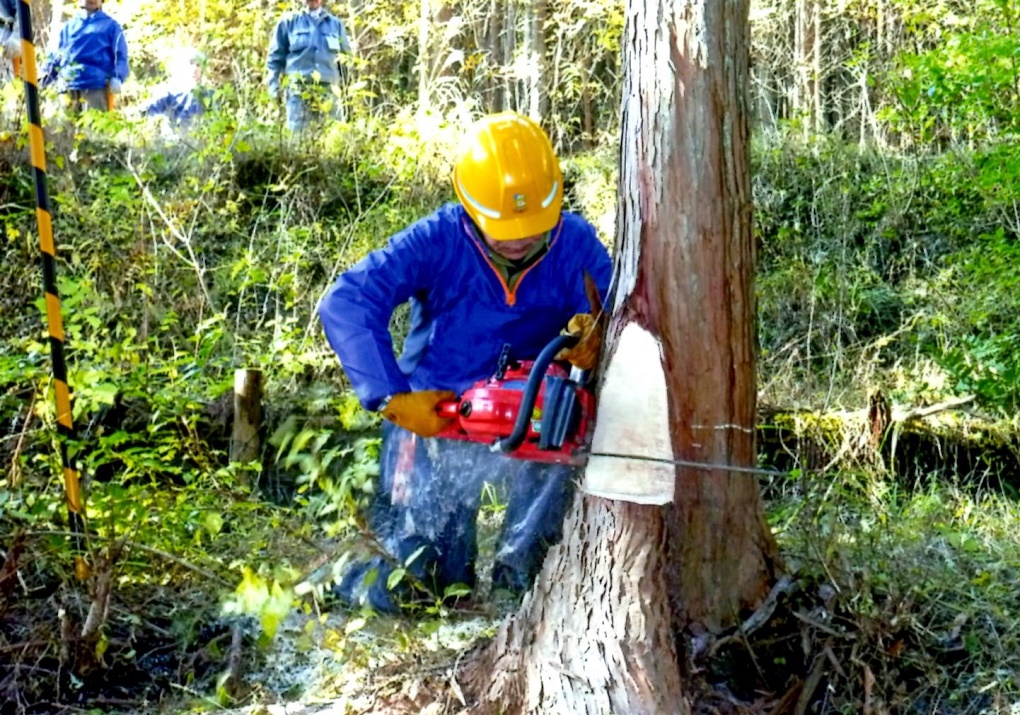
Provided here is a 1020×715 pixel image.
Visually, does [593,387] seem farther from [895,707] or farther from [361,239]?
[361,239]

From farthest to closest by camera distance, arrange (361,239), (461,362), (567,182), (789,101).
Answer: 1. (789,101)
2. (567,182)
3. (361,239)
4. (461,362)

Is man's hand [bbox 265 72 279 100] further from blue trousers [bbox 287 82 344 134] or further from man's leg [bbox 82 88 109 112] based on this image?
man's leg [bbox 82 88 109 112]

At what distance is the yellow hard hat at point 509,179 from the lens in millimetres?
3072

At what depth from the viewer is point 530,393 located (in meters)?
2.60

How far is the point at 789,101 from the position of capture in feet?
31.1

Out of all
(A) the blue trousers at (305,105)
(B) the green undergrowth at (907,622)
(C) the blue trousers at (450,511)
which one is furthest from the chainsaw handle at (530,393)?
(A) the blue trousers at (305,105)

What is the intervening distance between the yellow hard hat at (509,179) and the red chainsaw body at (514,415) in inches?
17.6

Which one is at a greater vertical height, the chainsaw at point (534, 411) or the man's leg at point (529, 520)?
Result: the chainsaw at point (534, 411)

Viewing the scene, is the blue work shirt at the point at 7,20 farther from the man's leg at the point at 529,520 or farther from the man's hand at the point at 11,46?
the man's leg at the point at 529,520

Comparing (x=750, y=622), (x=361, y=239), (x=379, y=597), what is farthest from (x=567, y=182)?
(x=750, y=622)

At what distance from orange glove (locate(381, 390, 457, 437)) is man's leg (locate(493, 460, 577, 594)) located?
Answer: 0.62m

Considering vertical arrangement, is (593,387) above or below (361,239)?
below

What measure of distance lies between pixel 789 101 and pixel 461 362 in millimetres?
7130

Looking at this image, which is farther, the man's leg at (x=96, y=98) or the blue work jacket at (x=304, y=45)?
the blue work jacket at (x=304, y=45)
